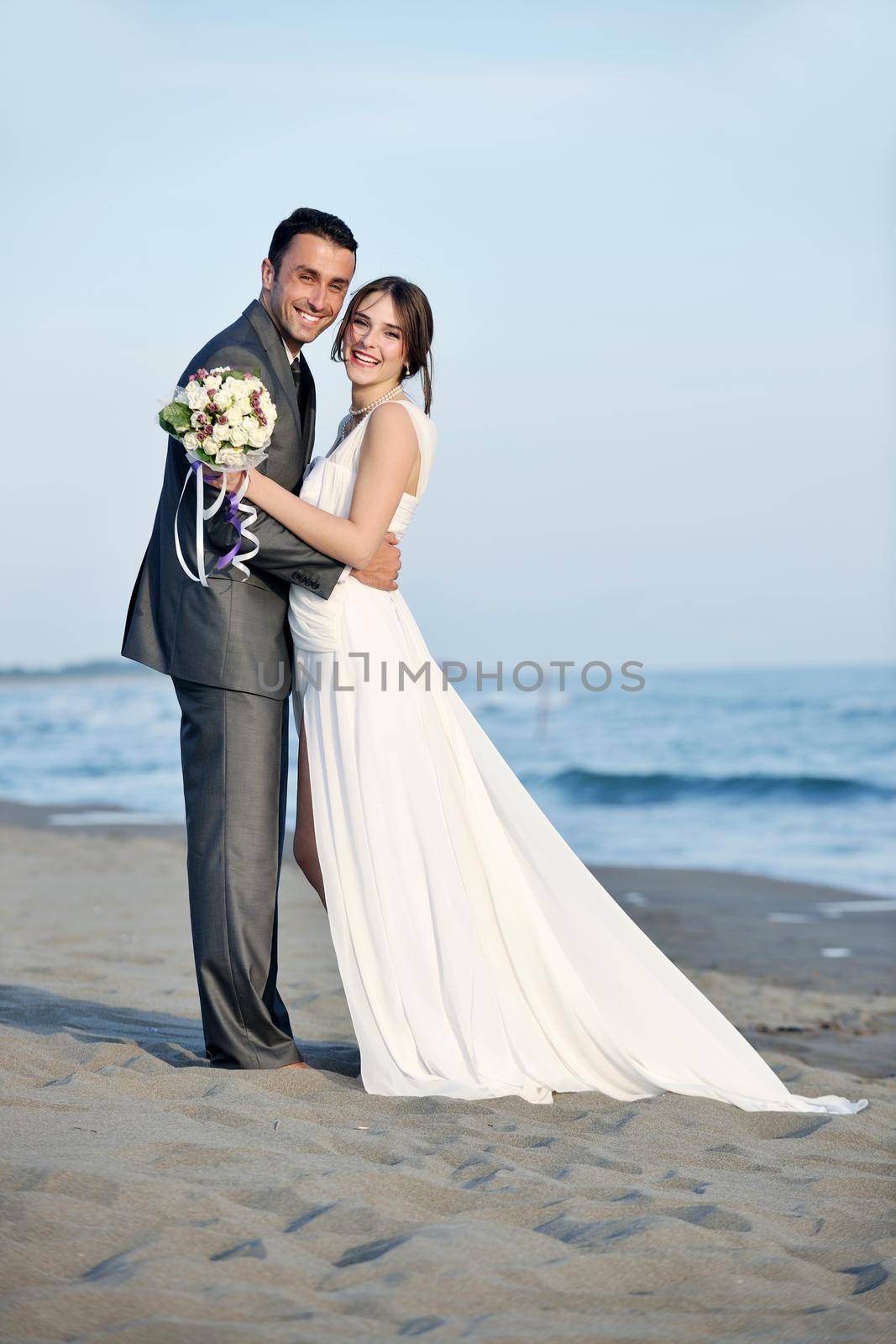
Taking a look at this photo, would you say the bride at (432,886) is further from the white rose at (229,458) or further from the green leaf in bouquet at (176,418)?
the green leaf in bouquet at (176,418)

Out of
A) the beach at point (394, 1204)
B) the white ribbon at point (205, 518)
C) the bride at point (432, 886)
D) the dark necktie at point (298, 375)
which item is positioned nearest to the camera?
the beach at point (394, 1204)

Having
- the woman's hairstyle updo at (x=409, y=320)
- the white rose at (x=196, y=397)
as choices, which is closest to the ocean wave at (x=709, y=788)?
the woman's hairstyle updo at (x=409, y=320)

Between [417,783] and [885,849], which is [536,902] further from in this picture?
[885,849]

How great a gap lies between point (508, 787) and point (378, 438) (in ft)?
3.61

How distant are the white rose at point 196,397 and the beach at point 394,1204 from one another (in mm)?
1772

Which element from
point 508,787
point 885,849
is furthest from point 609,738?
point 508,787

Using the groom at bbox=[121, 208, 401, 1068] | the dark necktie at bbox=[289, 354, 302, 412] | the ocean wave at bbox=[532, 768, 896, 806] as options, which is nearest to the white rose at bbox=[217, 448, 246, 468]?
the groom at bbox=[121, 208, 401, 1068]

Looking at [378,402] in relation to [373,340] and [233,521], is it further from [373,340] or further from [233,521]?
[233,521]

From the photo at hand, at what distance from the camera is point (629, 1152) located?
9.70 feet

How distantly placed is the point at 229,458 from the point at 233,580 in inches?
16.8

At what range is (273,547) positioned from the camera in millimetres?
3455

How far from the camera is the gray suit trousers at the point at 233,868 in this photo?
11.6ft

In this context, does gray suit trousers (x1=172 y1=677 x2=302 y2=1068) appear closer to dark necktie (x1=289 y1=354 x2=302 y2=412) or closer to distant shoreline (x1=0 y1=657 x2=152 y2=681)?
dark necktie (x1=289 y1=354 x2=302 y2=412)

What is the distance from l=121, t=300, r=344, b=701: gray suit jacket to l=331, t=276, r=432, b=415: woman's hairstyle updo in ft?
0.84
